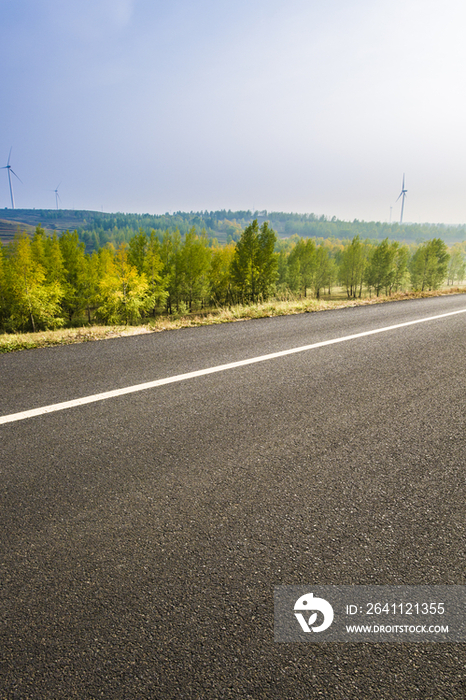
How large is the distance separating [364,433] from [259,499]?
132 cm

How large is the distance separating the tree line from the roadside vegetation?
0.40 ft

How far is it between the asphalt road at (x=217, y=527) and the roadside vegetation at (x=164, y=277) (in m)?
6.15

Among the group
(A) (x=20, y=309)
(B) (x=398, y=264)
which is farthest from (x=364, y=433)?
(B) (x=398, y=264)

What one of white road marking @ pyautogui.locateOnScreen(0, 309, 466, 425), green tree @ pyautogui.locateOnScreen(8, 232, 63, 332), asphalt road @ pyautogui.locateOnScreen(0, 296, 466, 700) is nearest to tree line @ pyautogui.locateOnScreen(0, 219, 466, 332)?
green tree @ pyautogui.locateOnScreen(8, 232, 63, 332)

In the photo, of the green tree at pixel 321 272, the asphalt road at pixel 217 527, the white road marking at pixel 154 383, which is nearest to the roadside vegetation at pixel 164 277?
the green tree at pixel 321 272

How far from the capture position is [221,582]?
1741mm

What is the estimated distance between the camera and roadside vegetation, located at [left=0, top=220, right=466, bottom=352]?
34.7 m

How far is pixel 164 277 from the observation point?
166 ft

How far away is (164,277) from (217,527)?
51.0m

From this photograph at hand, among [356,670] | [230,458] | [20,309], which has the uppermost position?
[230,458]

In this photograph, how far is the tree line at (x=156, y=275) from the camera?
35750mm

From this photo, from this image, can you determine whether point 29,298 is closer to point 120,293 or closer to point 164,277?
point 120,293

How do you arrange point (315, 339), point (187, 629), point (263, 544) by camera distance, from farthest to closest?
point (315, 339) < point (263, 544) < point (187, 629)

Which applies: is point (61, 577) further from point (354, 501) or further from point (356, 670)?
point (354, 501)
